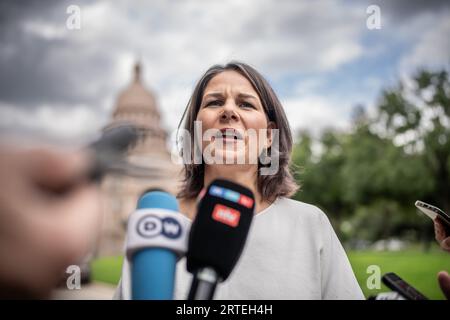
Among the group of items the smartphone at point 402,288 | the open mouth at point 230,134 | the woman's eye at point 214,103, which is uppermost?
the woman's eye at point 214,103

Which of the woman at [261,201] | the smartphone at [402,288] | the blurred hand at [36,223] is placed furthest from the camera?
the woman at [261,201]

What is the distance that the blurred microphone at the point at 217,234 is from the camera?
1.20m

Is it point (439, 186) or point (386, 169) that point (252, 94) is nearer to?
point (439, 186)

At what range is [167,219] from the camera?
1.26m

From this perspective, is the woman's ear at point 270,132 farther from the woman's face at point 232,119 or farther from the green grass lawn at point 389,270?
the green grass lawn at point 389,270

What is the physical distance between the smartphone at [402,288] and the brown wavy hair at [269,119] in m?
0.61

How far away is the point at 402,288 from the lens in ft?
5.36

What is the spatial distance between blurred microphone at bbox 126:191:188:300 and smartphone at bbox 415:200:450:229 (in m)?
1.05

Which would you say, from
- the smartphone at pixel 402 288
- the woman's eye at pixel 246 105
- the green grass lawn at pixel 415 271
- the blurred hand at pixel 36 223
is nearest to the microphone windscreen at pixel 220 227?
the blurred hand at pixel 36 223

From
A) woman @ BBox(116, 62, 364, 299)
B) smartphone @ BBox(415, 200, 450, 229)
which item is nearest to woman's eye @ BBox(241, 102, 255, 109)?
woman @ BBox(116, 62, 364, 299)

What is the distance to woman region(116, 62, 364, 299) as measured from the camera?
1830 mm

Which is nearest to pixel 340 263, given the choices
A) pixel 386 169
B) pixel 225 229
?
pixel 225 229
